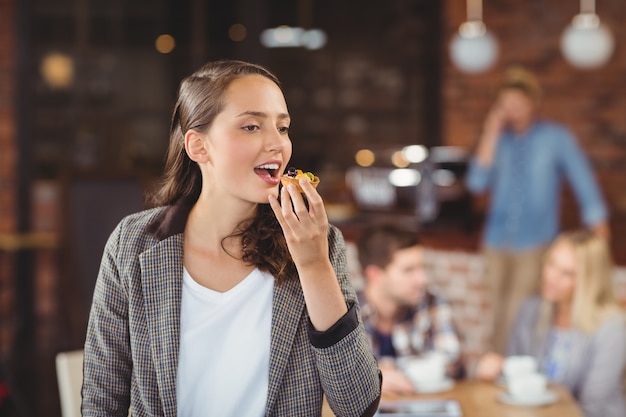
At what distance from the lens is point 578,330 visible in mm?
3428

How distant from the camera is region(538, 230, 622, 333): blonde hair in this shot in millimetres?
3439

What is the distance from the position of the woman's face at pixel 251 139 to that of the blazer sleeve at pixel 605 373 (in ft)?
6.78

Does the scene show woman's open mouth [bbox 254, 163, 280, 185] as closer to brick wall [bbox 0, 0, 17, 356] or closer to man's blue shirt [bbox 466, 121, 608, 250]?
man's blue shirt [bbox 466, 121, 608, 250]

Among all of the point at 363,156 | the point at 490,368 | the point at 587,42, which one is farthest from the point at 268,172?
the point at 363,156

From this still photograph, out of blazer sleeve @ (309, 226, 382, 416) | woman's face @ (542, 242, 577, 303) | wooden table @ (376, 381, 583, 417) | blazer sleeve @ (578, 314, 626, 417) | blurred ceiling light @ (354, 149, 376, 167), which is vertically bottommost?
blazer sleeve @ (578, 314, 626, 417)

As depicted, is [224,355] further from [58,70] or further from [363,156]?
[363,156]

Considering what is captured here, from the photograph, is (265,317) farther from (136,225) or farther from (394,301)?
(394,301)

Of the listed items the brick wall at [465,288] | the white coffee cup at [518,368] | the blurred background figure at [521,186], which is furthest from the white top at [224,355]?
the brick wall at [465,288]

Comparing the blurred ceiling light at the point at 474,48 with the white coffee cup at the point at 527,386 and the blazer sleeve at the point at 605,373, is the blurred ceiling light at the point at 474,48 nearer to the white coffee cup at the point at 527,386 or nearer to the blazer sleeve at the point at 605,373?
the blazer sleeve at the point at 605,373

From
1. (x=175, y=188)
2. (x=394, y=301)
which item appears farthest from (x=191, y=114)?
(x=394, y=301)

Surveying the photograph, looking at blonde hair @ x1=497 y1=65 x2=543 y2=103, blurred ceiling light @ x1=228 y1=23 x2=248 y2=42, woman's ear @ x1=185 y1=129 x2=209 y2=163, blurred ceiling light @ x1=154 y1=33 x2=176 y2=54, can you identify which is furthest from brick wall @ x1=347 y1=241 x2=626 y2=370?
woman's ear @ x1=185 y1=129 x2=209 y2=163

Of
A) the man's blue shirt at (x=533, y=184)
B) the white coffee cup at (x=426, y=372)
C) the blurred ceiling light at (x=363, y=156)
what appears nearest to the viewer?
the white coffee cup at (x=426, y=372)

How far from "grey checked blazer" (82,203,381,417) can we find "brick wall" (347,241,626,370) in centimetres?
387

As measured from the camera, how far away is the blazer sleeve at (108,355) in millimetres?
1635
